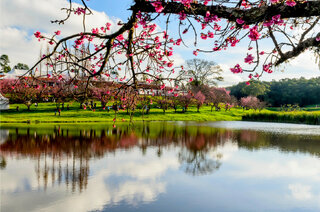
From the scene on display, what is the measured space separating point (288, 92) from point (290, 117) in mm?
50676

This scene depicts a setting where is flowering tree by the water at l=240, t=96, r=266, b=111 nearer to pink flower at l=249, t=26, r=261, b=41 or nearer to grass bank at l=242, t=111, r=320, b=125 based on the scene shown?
grass bank at l=242, t=111, r=320, b=125

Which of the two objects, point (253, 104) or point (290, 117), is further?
point (253, 104)

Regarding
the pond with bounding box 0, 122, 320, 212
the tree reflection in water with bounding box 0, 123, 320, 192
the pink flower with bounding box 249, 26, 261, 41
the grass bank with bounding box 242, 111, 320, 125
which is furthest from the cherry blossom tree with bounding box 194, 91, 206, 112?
the pink flower with bounding box 249, 26, 261, 41

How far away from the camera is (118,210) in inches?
279

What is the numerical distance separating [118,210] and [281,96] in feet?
294

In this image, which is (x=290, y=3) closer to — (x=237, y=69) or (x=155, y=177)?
(x=237, y=69)

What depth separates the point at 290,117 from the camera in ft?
130

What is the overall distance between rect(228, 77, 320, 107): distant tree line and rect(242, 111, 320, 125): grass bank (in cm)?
3536

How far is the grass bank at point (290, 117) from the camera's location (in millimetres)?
36169

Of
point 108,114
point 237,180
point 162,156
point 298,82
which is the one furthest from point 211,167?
point 298,82

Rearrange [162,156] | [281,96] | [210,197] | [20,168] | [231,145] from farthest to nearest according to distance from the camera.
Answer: [281,96] < [231,145] < [162,156] < [20,168] < [210,197]

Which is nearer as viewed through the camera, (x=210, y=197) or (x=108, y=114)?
(x=210, y=197)

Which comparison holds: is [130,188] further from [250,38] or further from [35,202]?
[250,38]

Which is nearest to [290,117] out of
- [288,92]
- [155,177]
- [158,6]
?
[155,177]
